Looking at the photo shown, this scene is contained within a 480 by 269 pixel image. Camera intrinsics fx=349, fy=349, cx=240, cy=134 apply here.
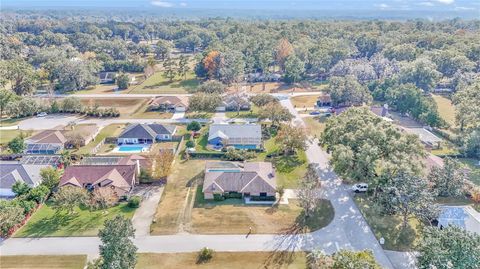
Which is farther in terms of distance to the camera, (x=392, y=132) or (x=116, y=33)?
(x=116, y=33)

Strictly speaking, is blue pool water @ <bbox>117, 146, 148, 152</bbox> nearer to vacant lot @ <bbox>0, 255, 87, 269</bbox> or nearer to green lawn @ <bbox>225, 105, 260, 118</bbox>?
green lawn @ <bbox>225, 105, 260, 118</bbox>

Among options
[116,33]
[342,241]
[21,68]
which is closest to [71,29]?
[116,33]

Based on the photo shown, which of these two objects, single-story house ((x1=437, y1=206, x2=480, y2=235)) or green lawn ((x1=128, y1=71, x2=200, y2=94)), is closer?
single-story house ((x1=437, y1=206, x2=480, y2=235))

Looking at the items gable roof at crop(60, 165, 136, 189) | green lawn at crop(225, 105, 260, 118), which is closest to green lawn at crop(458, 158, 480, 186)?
green lawn at crop(225, 105, 260, 118)

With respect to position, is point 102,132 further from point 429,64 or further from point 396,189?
point 429,64

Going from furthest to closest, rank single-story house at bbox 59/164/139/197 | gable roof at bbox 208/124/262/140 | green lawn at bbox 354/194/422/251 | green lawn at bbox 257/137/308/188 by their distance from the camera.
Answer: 1. gable roof at bbox 208/124/262/140
2. green lawn at bbox 257/137/308/188
3. single-story house at bbox 59/164/139/197
4. green lawn at bbox 354/194/422/251

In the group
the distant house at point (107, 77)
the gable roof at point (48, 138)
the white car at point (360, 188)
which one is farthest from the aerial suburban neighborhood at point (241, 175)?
the distant house at point (107, 77)

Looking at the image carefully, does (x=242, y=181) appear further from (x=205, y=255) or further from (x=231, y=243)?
(x=205, y=255)
